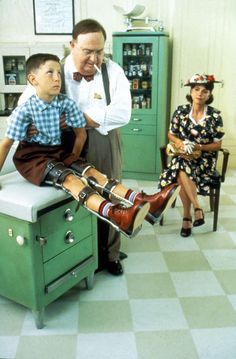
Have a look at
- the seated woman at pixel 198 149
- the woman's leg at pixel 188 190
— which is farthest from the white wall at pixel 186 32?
the woman's leg at pixel 188 190

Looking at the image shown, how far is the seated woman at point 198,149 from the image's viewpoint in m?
2.97

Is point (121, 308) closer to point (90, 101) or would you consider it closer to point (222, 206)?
point (90, 101)

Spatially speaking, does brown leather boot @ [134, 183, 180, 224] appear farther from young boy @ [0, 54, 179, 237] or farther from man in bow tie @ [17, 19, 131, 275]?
man in bow tie @ [17, 19, 131, 275]

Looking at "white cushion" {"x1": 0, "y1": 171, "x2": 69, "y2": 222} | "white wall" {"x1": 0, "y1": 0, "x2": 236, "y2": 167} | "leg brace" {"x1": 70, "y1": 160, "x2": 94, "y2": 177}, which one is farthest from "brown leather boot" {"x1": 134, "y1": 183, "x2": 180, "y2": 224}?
"white wall" {"x1": 0, "y1": 0, "x2": 236, "y2": 167}

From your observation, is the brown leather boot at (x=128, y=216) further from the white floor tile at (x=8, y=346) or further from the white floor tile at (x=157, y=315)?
the white floor tile at (x=8, y=346)

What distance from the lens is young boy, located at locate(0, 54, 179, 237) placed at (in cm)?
179

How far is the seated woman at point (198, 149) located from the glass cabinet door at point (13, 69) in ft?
8.41

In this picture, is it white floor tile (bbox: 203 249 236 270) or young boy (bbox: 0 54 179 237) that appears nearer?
young boy (bbox: 0 54 179 237)

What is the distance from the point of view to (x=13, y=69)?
4.73 m

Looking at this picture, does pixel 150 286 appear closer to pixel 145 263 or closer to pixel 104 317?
pixel 145 263

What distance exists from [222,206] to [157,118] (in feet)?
4.23

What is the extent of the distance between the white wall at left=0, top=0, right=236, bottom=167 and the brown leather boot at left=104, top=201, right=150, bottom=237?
9.89 feet

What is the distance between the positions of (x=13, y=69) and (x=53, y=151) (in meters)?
3.23

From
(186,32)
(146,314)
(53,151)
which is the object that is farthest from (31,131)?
(186,32)
